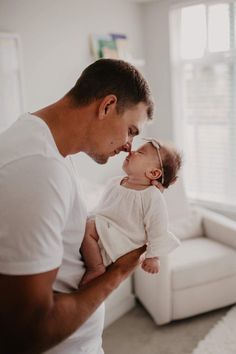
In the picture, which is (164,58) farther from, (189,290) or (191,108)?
(189,290)

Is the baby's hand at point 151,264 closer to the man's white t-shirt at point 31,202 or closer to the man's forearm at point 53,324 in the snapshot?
the man's forearm at point 53,324

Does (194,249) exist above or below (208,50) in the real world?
below

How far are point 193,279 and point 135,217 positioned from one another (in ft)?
5.05

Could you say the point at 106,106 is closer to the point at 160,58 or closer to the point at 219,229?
the point at 219,229

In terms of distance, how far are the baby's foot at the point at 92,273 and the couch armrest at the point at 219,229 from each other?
1982 millimetres

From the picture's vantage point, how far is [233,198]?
3.58 meters

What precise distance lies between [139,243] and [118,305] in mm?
1662

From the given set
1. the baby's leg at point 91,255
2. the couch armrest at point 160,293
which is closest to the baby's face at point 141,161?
the baby's leg at point 91,255

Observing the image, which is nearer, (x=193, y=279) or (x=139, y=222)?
(x=139, y=222)

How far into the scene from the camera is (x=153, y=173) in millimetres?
1460

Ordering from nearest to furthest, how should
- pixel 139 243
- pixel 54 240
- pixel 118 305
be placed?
pixel 54 240
pixel 139 243
pixel 118 305

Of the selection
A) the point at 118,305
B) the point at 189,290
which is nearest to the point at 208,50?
the point at 189,290

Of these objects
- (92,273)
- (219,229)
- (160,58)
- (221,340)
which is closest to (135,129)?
(92,273)

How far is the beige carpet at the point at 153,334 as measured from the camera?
2518 mm
